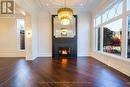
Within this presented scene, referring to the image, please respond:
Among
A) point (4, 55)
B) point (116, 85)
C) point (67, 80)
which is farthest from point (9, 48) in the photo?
point (116, 85)

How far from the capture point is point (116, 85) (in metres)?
4.44

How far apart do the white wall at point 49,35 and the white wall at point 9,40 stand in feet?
5.31

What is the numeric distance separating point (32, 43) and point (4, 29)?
299 centimetres

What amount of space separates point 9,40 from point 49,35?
2.94 meters

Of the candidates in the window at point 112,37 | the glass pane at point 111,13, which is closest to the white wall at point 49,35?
the window at point 112,37

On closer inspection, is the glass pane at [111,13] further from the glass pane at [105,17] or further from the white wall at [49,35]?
the white wall at [49,35]

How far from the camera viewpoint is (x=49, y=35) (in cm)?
1154

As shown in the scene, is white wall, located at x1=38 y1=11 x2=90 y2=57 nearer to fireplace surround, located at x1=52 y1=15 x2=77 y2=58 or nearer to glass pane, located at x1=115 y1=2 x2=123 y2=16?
fireplace surround, located at x1=52 y1=15 x2=77 y2=58

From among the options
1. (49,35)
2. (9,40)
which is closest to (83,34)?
(49,35)

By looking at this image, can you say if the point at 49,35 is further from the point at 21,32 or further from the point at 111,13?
the point at 111,13

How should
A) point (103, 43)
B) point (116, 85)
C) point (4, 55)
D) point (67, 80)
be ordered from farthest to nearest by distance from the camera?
point (4, 55) → point (103, 43) → point (67, 80) → point (116, 85)

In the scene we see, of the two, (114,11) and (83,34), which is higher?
(114,11)

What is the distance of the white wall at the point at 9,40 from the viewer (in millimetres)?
11289

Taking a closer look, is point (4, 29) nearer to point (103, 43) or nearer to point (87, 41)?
point (87, 41)
